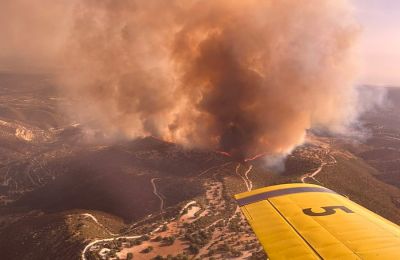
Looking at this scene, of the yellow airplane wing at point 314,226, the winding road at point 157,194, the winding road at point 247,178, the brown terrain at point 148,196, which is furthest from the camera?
the winding road at point 247,178

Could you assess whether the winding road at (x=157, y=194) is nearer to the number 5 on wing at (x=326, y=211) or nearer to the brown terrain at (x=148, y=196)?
the brown terrain at (x=148, y=196)

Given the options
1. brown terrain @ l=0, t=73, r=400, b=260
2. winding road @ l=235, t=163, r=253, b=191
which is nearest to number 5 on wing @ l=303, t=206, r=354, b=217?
brown terrain @ l=0, t=73, r=400, b=260

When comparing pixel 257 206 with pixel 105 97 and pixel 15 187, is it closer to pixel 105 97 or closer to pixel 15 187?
pixel 15 187

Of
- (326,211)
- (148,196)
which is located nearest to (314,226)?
(326,211)

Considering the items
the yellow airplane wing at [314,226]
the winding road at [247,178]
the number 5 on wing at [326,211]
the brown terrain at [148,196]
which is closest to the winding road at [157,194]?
the brown terrain at [148,196]

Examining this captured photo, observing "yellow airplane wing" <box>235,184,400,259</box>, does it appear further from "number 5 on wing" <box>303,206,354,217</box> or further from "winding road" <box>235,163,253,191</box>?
"winding road" <box>235,163,253,191</box>

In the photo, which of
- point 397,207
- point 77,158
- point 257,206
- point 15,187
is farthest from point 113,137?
point 257,206
